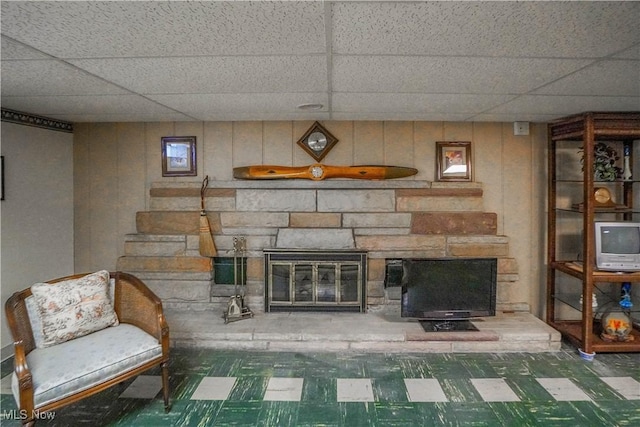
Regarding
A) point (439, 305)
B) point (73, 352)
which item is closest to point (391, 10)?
point (73, 352)

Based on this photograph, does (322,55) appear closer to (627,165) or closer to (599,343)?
(627,165)

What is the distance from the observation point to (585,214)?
3.11m

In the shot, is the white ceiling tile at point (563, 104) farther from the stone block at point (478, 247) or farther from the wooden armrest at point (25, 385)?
the wooden armrest at point (25, 385)

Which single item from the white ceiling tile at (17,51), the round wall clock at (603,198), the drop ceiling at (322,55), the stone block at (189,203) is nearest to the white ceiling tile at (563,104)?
the drop ceiling at (322,55)

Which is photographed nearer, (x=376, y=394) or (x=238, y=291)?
(x=376, y=394)

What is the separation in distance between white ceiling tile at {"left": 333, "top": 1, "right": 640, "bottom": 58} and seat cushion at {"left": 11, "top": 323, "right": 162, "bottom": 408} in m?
2.13

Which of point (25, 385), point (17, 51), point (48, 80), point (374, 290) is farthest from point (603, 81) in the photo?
point (25, 385)

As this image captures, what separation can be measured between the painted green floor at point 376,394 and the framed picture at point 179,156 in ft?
5.63

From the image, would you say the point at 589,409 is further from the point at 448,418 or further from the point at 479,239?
the point at 479,239

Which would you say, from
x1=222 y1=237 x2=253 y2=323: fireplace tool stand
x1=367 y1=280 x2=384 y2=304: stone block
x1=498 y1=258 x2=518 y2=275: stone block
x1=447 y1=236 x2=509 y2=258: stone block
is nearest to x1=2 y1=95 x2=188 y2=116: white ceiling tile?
x1=222 y1=237 x2=253 y2=323: fireplace tool stand

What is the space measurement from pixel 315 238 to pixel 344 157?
85 cm

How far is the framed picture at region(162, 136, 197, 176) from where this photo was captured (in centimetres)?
378

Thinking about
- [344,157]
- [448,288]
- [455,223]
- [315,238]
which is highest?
[344,157]

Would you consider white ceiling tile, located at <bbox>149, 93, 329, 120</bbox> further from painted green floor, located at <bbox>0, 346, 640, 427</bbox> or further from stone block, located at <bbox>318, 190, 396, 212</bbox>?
painted green floor, located at <bbox>0, 346, 640, 427</bbox>
